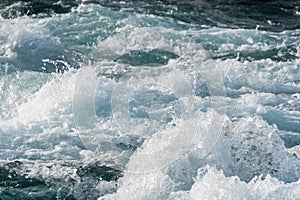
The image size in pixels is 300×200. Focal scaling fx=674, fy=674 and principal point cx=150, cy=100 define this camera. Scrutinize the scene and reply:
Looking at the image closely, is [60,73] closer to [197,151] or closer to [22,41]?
[22,41]

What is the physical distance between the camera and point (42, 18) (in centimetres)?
1634

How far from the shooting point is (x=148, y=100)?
448 inches

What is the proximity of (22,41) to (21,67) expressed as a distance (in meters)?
1.59

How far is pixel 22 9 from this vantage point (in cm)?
1727

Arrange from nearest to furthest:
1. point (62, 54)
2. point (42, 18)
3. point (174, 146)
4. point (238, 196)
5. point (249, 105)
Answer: point (238, 196), point (174, 146), point (249, 105), point (62, 54), point (42, 18)

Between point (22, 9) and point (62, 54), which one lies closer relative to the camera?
point (62, 54)

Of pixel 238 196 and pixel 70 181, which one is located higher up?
pixel 238 196

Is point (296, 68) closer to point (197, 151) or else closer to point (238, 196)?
point (197, 151)

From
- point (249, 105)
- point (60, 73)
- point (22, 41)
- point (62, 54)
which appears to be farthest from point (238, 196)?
point (22, 41)

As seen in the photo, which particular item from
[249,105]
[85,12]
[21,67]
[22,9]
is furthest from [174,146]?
[22,9]

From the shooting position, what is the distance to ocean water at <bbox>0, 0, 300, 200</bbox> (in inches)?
329

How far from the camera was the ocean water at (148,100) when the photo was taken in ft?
27.4

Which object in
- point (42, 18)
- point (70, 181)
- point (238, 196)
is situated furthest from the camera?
point (42, 18)

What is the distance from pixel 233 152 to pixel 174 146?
0.80 meters
